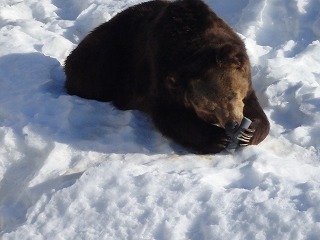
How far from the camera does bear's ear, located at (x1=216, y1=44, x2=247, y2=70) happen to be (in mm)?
4223

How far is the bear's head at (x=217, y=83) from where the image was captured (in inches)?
167

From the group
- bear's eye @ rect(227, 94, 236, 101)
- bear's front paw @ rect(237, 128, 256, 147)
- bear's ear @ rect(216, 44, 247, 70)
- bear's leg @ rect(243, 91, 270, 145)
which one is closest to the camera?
bear's ear @ rect(216, 44, 247, 70)

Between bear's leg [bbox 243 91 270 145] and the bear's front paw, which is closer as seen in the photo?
the bear's front paw

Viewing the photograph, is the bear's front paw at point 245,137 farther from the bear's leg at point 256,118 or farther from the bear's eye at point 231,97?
the bear's eye at point 231,97

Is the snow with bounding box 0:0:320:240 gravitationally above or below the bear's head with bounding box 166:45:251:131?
below

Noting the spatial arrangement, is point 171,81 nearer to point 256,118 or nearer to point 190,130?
point 190,130

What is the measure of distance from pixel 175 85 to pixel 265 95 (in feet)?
3.13

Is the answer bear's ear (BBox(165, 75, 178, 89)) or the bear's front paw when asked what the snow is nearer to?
the bear's front paw

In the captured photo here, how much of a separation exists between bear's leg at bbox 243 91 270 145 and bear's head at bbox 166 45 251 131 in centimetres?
17

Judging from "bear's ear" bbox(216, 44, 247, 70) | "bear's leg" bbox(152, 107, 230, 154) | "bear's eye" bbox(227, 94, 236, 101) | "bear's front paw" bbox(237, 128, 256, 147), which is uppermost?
"bear's ear" bbox(216, 44, 247, 70)

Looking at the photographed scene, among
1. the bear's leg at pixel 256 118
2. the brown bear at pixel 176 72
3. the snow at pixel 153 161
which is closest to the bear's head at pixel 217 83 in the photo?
the brown bear at pixel 176 72

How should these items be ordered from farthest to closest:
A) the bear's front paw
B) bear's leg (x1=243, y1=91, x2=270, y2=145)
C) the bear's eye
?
bear's leg (x1=243, y1=91, x2=270, y2=145), the bear's front paw, the bear's eye

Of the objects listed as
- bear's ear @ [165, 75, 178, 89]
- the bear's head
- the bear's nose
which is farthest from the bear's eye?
bear's ear @ [165, 75, 178, 89]

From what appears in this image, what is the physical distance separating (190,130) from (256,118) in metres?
0.47
